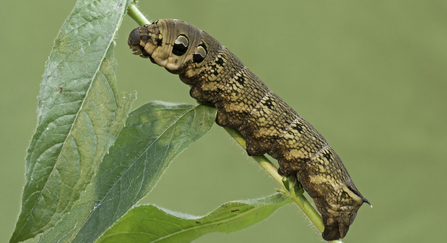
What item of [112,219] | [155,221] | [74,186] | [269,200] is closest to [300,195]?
[269,200]

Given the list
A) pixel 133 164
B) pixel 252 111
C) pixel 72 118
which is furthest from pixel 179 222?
pixel 72 118

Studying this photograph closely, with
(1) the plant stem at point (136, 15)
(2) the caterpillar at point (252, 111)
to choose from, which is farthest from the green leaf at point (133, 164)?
(1) the plant stem at point (136, 15)

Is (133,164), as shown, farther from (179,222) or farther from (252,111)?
(252,111)

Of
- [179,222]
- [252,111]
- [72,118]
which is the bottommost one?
[179,222]

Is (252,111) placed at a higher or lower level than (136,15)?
lower

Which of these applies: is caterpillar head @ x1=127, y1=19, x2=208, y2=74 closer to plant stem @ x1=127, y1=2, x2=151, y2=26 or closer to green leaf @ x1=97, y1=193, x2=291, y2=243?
plant stem @ x1=127, y1=2, x2=151, y2=26

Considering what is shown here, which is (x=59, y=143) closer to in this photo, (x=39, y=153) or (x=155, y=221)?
(x=39, y=153)
